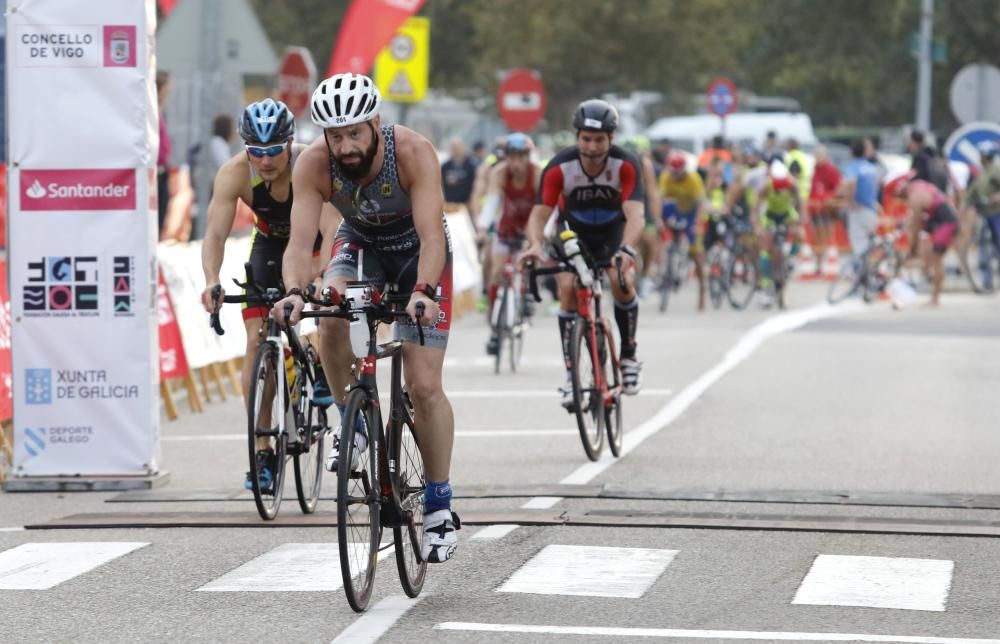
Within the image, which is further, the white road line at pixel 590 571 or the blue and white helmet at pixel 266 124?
the blue and white helmet at pixel 266 124

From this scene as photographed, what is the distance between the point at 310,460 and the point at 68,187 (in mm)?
1978

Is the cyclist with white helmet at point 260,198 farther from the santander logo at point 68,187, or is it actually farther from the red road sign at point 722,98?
the red road sign at point 722,98

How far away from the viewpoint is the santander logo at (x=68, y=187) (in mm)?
11219

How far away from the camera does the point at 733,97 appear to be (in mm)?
43062

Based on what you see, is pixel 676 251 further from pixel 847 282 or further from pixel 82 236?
pixel 82 236

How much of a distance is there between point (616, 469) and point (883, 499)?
176 cm

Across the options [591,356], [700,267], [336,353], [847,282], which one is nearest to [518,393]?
[591,356]

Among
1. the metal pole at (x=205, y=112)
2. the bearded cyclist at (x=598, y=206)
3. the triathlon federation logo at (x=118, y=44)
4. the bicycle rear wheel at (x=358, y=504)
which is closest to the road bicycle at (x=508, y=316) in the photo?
the metal pole at (x=205, y=112)

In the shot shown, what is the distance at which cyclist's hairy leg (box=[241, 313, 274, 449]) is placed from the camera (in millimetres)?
10094

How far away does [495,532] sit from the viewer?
9.63 meters

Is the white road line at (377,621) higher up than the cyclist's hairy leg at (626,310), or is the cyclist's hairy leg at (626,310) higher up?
the cyclist's hairy leg at (626,310)

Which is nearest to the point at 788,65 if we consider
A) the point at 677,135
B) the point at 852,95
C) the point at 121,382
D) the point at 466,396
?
the point at 852,95

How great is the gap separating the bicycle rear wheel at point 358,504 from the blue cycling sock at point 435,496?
37 centimetres

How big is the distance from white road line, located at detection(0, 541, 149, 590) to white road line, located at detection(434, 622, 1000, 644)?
6.01 feet
